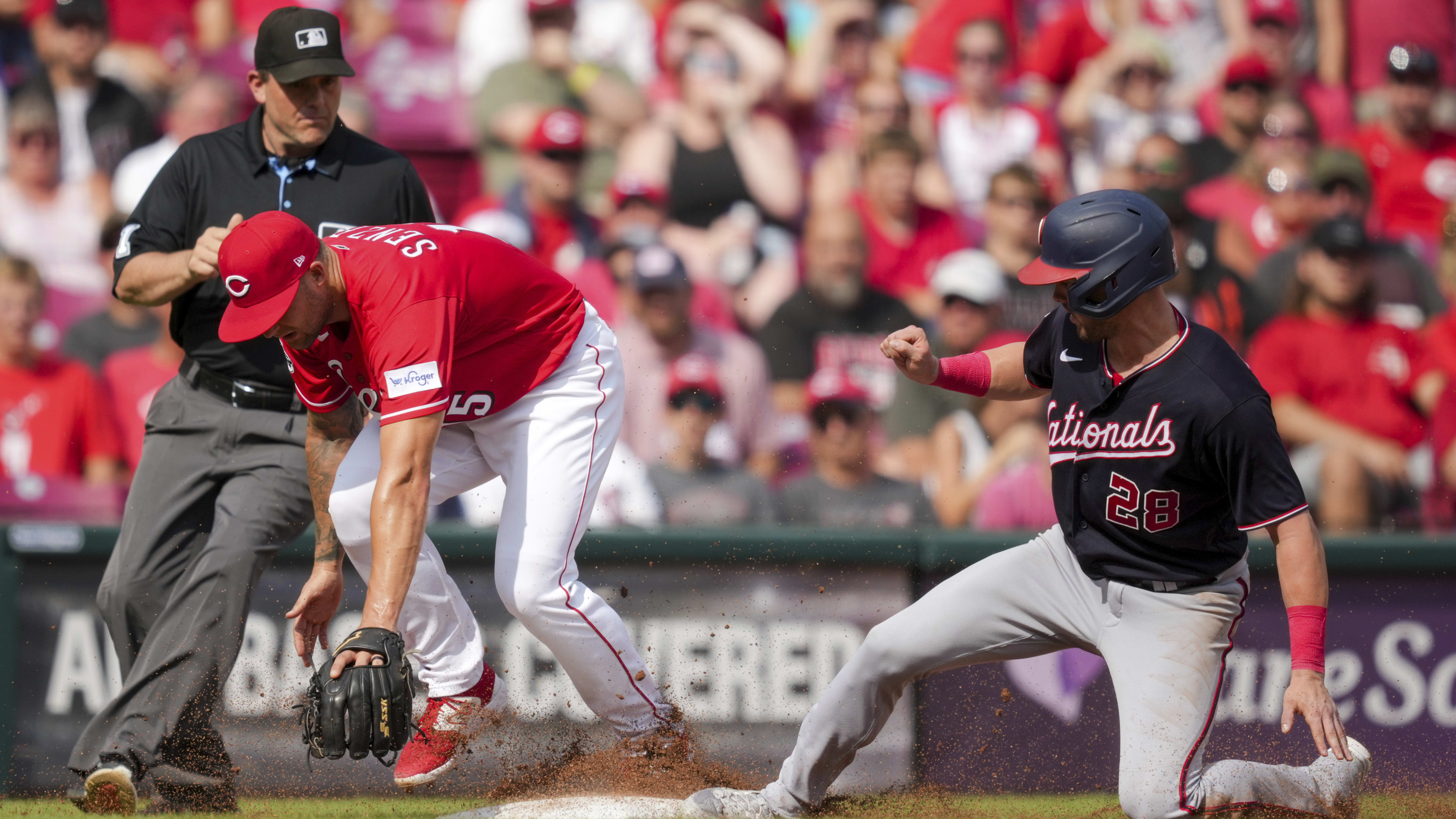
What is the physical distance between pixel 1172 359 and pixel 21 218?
22.3 ft

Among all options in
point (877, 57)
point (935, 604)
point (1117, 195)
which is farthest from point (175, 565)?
point (877, 57)

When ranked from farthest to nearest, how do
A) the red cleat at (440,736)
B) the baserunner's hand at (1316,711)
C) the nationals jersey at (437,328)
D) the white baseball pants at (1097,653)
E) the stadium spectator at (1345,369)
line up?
the stadium spectator at (1345,369) → the red cleat at (440,736) → the white baseball pants at (1097,653) → the nationals jersey at (437,328) → the baserunner's hand at (1316,711)

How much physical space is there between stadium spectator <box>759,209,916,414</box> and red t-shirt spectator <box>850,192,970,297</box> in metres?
0.30

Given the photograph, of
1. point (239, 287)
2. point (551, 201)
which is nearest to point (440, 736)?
point (239, 287)

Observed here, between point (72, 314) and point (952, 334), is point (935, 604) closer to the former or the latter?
point (952, 334)

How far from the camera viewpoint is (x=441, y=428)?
3.88 metres

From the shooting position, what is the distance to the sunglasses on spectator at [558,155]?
324 inches

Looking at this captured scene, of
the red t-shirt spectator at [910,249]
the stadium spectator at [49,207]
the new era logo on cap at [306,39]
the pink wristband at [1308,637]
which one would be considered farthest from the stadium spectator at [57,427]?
the pink wristband at [1308,637]

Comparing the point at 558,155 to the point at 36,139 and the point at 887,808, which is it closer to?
the point at 36,139

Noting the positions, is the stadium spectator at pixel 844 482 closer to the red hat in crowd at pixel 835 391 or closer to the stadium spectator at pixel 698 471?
the red hat in crowd at pixel 835 391

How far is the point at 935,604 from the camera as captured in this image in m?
4.07

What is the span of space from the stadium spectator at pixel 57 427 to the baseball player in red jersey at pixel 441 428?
3.14 meters

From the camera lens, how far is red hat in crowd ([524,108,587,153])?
8227mm

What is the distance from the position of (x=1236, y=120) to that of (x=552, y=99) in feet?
14.6
